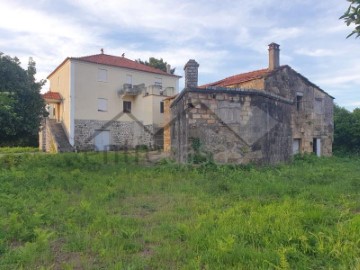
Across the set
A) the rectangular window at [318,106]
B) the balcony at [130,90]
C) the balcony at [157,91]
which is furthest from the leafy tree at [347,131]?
the balcony at [130,90]

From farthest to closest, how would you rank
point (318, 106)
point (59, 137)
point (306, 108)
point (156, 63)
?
1. point (156, 63)
2. point (59, 137)
3. point (318, 106)
4. point (306, 108)

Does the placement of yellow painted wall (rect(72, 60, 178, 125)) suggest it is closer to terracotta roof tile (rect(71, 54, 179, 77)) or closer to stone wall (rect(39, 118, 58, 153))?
terracotta roof tile (rect(71, 54, 179, 77))

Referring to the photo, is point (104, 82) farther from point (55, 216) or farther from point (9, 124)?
point (55, 216)

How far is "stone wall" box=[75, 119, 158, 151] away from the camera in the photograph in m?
22.8

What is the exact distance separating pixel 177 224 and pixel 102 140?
20823 mm

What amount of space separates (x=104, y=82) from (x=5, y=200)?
1944cm

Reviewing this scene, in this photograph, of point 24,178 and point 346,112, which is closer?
point 24,178

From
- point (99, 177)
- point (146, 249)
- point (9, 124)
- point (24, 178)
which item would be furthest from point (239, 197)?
point (9, 124)

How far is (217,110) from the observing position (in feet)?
32.5

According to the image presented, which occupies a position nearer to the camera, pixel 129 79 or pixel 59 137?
pixel 59 137

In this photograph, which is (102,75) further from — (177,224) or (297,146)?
(177,224)

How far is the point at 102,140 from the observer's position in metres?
24.1

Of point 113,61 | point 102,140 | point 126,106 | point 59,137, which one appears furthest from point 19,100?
point 113,61

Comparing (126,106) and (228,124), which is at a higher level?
(126,106)
